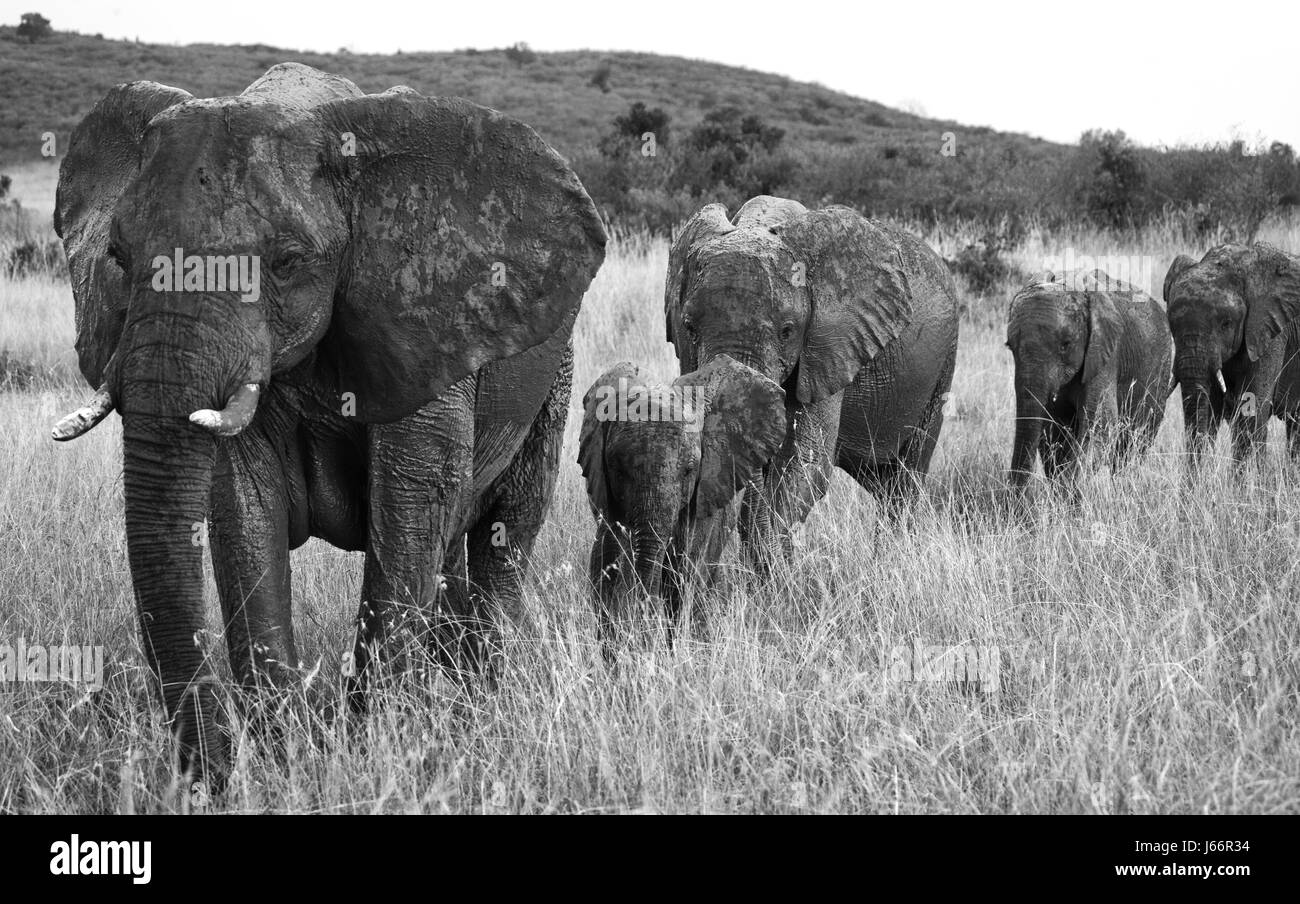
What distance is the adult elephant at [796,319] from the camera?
6613mm

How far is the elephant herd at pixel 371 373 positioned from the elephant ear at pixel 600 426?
0.01 meters

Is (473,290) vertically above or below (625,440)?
above

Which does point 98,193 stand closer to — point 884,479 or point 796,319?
point 796,319

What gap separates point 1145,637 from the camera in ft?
17.6

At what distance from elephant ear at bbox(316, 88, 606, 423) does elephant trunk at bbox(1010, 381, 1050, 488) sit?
17.0 feet

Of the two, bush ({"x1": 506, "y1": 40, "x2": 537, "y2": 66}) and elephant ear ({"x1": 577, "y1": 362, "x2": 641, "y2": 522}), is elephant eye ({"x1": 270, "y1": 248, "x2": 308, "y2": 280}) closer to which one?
elephant ear ({"x1": 577, "y1": 362, "x2": 641, "y2": 522})

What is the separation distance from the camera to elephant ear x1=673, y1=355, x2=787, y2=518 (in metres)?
5.91

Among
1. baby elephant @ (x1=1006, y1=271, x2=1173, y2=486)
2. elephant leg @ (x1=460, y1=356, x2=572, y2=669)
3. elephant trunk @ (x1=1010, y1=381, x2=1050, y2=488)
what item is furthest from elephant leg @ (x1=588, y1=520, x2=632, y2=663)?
elephant trunk @ (x1=1010, y1=381, x2=1050, y2=488)

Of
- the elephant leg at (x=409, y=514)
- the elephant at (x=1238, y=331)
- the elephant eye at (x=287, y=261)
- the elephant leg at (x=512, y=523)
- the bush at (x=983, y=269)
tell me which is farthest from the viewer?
the bush at (x=983, y=269)

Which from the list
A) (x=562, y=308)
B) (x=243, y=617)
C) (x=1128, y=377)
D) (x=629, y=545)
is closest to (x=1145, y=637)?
(x=629, y=545)

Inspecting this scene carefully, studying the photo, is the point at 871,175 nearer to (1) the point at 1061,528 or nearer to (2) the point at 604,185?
(2) the point at 604,185

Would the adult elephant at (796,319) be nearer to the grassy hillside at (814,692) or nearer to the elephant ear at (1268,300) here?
the grassy hillside at (814,692)

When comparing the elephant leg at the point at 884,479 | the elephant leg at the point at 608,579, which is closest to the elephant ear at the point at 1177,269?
the elephant leg at the point at 884,479

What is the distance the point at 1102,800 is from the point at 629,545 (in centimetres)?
219
